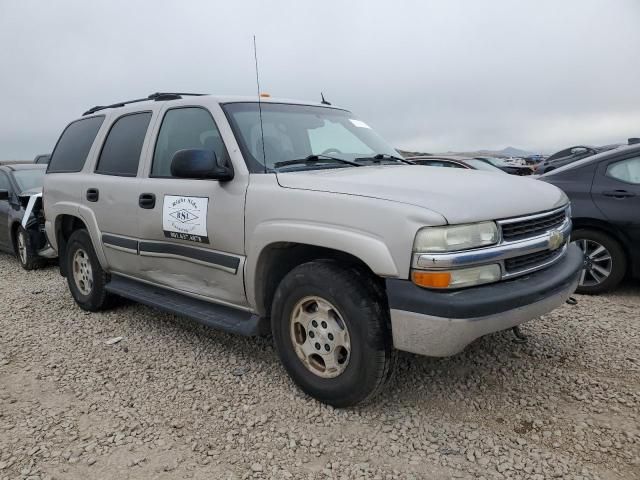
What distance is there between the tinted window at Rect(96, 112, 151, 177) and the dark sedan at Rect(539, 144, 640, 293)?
162 inches

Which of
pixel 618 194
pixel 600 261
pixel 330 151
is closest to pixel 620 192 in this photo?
pixel 618 194

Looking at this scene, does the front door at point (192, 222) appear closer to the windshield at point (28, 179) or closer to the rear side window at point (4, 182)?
the windshield at point (28, 179)

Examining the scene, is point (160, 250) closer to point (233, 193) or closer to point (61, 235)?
point (233, 193)

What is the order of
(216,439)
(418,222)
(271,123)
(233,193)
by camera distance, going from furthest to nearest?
(271,123)
(233,193)
(216,439)
(418,222)

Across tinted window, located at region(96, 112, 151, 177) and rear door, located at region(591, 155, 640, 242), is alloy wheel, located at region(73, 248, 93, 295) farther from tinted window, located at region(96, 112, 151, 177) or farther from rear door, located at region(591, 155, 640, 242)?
rear door, located at region(591, 155, 640, 242)

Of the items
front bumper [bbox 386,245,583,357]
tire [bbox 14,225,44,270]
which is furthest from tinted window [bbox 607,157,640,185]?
tire [bbox 14,225,44,270]

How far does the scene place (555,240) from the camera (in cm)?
293

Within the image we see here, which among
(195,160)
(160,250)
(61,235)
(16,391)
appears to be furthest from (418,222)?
(61,235)

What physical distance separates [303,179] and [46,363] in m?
2.49

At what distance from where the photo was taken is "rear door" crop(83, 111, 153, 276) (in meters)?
4.02

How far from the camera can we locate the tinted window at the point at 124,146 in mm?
4109

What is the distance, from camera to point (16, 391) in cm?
330

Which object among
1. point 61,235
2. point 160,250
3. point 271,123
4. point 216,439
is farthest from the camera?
point 61,235

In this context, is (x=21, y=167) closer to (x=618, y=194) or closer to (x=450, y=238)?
(x=450, y=238)
